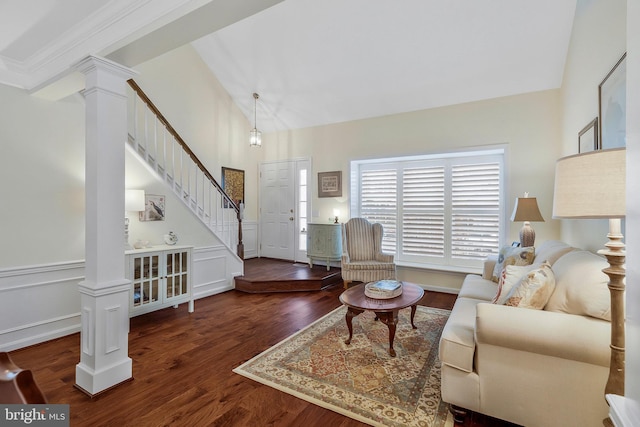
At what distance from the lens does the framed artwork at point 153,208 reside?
3.67 metres

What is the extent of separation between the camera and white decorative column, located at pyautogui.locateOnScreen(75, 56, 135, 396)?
2127 mm

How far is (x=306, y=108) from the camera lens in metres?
5.50

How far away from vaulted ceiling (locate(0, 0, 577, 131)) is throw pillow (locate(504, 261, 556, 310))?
87.0 inches

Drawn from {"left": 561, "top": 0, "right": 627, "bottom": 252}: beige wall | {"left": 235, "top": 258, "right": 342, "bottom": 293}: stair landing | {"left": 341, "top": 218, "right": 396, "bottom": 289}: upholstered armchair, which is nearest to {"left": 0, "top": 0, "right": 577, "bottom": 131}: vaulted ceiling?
{"left": 561, "top": 0, "right": 627, "bottom": 252}: beige wall

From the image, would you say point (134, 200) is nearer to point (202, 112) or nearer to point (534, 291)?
point (202, 112)

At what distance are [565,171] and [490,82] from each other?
11.0 feet

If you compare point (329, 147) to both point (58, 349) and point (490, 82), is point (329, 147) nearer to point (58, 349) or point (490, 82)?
point (490, 82)

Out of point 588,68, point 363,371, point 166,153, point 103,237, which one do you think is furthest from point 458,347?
point 166,153

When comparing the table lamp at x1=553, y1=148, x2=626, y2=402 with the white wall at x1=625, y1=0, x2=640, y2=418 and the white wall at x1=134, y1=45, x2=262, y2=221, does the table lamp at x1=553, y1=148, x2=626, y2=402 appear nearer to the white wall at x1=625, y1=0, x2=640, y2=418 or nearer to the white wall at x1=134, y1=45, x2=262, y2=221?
the white wall at x1=625, y1=0, x2=640, y2=418

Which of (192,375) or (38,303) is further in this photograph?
(38,303)

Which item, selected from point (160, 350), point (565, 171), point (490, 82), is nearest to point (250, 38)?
point (490, 82)

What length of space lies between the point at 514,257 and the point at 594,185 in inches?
81.9

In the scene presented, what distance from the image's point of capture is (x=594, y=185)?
126 cm

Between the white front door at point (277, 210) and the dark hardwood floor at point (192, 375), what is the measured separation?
8.05 ft
